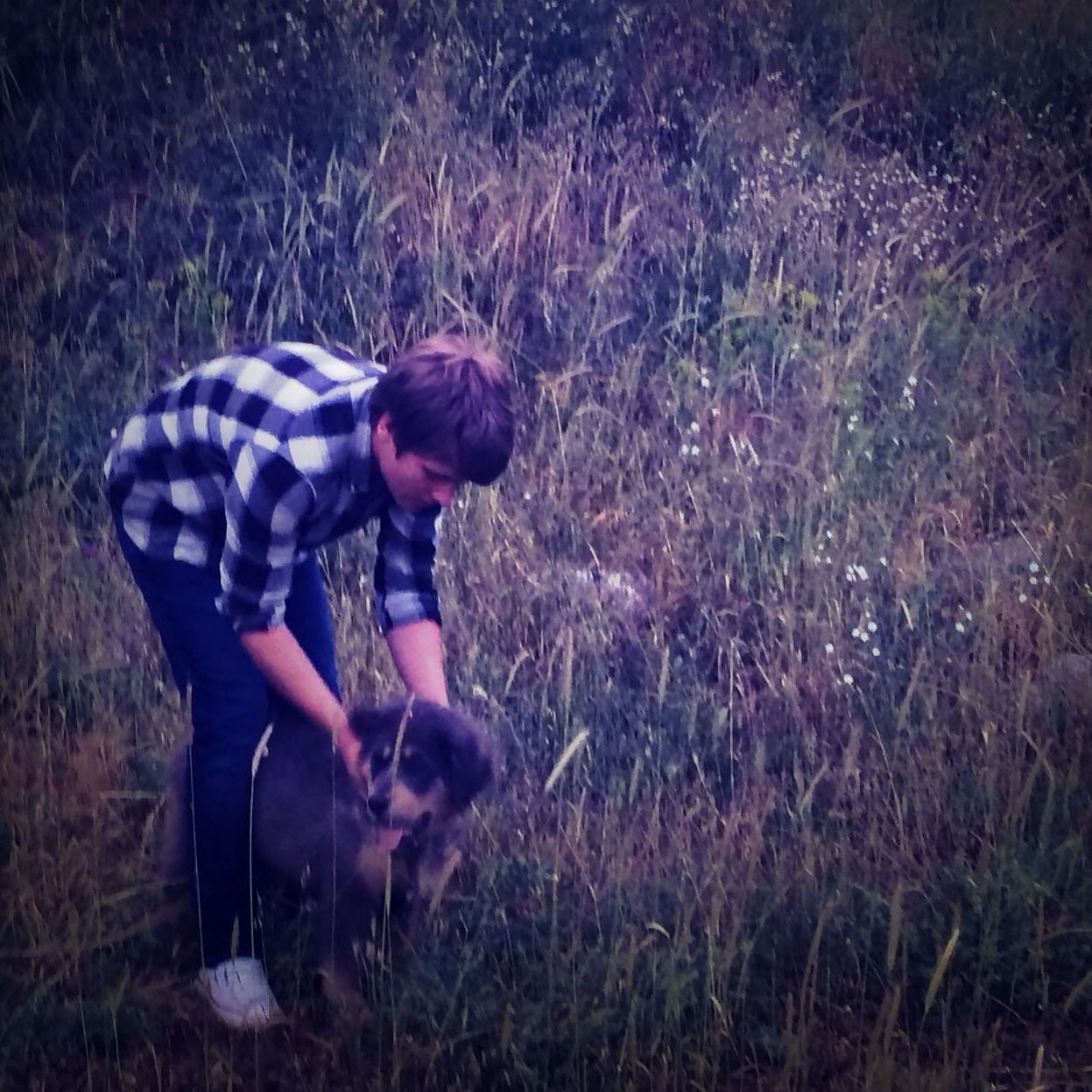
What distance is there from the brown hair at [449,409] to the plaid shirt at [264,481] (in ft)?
0.22

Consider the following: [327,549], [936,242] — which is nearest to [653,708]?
[327,549]

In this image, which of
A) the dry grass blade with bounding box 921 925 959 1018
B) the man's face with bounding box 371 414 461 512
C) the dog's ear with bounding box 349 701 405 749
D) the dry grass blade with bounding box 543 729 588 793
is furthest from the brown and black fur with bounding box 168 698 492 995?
the dry grass blade with bounding box 921 925 959 1018

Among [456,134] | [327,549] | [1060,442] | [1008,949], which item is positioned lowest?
[1008,949]

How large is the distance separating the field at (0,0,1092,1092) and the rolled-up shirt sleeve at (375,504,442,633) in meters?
0.04

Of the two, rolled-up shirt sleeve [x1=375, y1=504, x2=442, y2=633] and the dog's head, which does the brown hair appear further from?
the dog's head

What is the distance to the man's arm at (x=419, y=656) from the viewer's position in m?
1.96

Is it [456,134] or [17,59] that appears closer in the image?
[17,59]

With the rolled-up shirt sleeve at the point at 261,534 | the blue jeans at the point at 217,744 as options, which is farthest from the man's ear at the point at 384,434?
the blue jeans at the point at 217,744

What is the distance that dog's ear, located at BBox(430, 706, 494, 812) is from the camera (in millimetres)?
1826

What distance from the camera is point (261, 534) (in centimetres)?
168

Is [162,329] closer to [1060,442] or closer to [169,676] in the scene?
[169,676]

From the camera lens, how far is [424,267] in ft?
6.84

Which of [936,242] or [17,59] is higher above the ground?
[17,59]

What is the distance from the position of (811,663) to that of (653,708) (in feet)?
0.96
